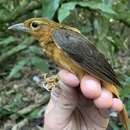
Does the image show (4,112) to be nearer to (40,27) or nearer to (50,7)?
(50,7)

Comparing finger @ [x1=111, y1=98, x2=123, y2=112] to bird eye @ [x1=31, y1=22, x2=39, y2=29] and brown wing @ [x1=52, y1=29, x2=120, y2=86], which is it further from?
bird eye @ [x1=31, y1=22, x2=39, y2=29]

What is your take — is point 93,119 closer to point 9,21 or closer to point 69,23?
point 69,23

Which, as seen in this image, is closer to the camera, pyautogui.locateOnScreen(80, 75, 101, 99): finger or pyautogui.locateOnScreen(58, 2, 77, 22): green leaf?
pyautogui.locateOnScreen(80, 75, 101, 99): finger

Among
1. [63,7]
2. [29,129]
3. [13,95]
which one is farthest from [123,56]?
[63,7]

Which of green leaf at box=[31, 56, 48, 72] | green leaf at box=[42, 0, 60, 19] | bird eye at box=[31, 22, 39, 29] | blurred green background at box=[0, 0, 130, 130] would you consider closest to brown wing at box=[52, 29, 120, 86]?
→ bird eye at box=[31, 22, 39, 29]

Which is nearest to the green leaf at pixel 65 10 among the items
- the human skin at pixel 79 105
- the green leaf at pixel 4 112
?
the human skin at pixel 79 105

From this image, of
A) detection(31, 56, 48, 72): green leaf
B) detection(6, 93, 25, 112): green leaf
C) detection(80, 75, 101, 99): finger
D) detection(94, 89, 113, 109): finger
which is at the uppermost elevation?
detection(80, 75, 101, 99): finger

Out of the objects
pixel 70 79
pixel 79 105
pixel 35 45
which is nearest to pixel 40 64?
pixel 35 45

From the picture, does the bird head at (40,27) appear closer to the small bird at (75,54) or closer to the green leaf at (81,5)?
the small bird at (75,54)
